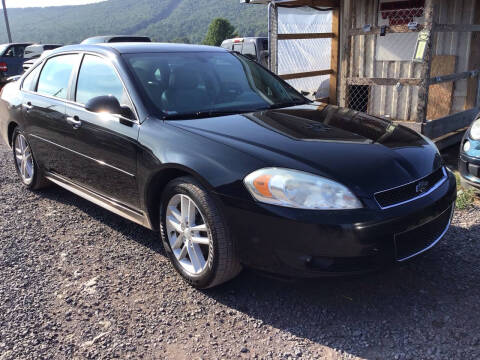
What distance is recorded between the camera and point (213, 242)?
280cm

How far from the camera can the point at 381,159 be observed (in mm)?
2830

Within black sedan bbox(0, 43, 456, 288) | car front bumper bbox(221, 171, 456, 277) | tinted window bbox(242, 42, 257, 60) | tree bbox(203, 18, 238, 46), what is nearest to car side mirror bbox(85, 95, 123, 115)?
black sedan bbox(0, 43, 456, 288)

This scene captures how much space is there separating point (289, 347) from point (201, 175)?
1093 mm

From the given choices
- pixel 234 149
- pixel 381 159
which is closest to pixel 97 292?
pixel 234 149

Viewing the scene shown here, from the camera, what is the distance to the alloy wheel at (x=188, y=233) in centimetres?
298

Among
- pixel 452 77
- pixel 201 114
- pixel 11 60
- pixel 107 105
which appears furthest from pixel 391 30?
pixel 11 60

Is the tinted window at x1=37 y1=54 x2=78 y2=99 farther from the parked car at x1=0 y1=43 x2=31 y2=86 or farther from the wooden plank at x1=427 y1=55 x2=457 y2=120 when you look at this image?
the parked car at x1=0 y1=43 x2=31 y2=86

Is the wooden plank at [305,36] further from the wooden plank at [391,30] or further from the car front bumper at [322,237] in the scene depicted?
the car front bumper at [322,237]

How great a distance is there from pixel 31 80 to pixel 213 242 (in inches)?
126

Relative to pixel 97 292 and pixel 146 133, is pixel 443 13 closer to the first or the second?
pixel 146 133

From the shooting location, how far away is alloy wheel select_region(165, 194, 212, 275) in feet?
9.78

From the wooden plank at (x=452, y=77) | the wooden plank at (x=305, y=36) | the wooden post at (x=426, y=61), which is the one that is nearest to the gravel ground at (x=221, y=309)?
the wooden post at (x=426, y=61)

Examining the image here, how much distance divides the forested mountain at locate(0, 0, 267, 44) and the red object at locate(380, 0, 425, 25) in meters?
74.1

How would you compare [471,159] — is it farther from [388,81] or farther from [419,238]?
[388,81]
